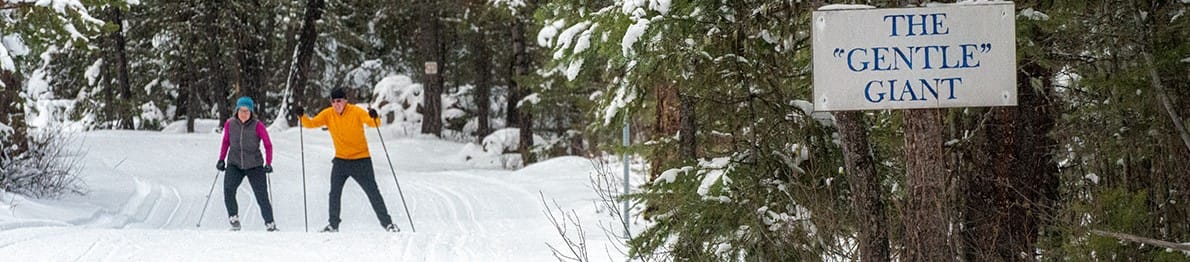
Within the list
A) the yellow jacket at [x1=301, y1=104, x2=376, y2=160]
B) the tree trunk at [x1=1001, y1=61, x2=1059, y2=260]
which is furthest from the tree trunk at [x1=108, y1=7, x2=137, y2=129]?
the tree trunk at [x1=1001, y1=61, x2=1059, y2=260]

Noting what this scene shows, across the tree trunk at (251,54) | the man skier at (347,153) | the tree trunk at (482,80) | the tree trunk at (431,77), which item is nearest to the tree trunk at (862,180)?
the man skier at (347,153)

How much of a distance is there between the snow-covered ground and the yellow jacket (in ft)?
2.36

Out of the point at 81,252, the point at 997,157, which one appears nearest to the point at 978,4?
the point at 997,157

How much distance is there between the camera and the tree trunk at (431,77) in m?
27.0

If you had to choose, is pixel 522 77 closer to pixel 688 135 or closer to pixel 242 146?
pixel 242 146

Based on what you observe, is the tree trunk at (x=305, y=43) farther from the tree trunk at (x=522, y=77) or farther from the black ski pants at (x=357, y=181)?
the black ski pants at (x=357, y=181)

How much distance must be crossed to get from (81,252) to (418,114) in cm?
2096

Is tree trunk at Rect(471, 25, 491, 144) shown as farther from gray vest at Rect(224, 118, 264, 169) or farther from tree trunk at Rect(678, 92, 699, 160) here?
tree trunk at Rect(678, 92, 699, 160)

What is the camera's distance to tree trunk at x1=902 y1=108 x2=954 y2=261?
192 inches

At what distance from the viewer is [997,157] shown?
6711 millimetres

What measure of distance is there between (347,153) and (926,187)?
7.42 m

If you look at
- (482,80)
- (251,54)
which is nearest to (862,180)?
(482,80)

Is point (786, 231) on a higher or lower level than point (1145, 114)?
lower

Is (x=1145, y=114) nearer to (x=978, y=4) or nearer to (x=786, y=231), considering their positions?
(x=786, y=231)
